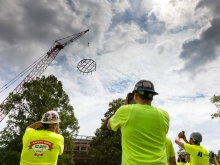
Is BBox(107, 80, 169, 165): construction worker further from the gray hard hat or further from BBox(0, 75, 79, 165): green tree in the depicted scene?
BBox(0, 75, 79, 165): green tree

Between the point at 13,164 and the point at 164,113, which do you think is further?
the point at 13,164

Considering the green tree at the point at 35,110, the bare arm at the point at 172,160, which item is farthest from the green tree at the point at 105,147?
the bare arm at the point at 172,160

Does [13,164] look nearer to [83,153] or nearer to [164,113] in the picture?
[164,113]

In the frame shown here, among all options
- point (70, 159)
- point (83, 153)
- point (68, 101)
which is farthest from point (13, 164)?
point (83, 153)

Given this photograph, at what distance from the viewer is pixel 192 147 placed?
242 inches

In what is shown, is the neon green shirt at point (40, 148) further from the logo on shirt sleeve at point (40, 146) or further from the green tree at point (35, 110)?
the green tree at point (35, 110)

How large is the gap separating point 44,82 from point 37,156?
25.0 meters

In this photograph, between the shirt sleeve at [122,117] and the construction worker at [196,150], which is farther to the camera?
the construction worker at [196,150]

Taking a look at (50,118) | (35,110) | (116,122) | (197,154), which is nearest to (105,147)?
(35,110)

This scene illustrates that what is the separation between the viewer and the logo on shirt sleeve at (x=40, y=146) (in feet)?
13.0

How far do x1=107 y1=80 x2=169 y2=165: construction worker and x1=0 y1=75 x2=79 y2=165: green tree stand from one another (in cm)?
2210

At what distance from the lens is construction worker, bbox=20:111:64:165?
3.95m

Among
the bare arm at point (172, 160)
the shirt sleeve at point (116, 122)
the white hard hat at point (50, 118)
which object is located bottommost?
the bare arm at point (172, 160)

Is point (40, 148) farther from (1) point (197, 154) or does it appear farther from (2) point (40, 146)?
(1) point (197, 154)
